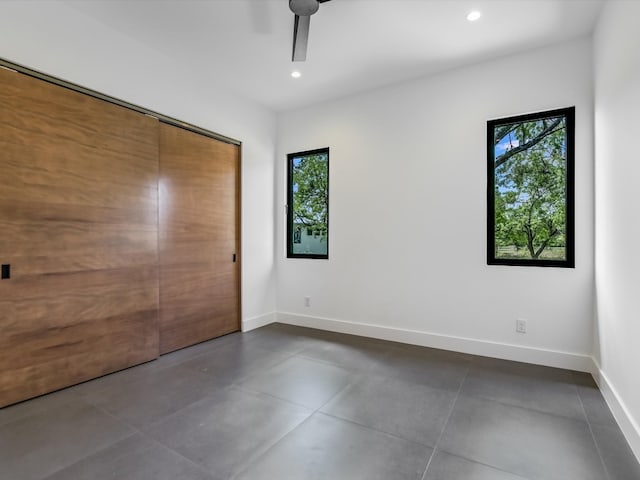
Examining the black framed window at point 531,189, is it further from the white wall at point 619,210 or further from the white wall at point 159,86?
the white wall at point 159,86

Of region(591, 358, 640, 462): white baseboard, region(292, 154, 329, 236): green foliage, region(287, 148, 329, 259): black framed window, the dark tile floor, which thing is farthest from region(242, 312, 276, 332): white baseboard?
region(591, 358, 640, 462): white baseboard

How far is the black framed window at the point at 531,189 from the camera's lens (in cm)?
309

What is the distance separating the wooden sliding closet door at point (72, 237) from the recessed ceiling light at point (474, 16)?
2951mm

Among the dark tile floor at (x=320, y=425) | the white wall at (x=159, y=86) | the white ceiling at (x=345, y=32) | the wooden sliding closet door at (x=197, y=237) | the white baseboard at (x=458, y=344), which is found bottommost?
the dark tile floor at (x=320, y=425)

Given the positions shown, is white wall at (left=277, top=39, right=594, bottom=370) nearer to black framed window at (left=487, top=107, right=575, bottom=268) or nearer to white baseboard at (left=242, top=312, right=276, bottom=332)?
black framed window at (left=487, top=107, right=575, bottom=268)

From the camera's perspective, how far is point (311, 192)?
462 centimetres

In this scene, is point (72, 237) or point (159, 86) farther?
point (159, 86)

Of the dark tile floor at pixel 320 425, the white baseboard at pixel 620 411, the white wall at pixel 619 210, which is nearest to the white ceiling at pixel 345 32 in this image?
the white wall at pixel 619 210

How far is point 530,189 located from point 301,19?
2595 millimetres

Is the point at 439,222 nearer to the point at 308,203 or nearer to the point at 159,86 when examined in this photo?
the point at 308,203

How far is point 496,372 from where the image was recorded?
2.99m

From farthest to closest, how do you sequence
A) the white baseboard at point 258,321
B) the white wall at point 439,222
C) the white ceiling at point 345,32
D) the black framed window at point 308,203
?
the black framed window at point 308,203, the white baseboard at point 258,321, the white wall at point 439,222, the white ceiling at point 345,32

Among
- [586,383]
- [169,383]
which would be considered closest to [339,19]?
[169,383]

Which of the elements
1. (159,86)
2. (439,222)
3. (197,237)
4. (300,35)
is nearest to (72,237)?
(197,237)
